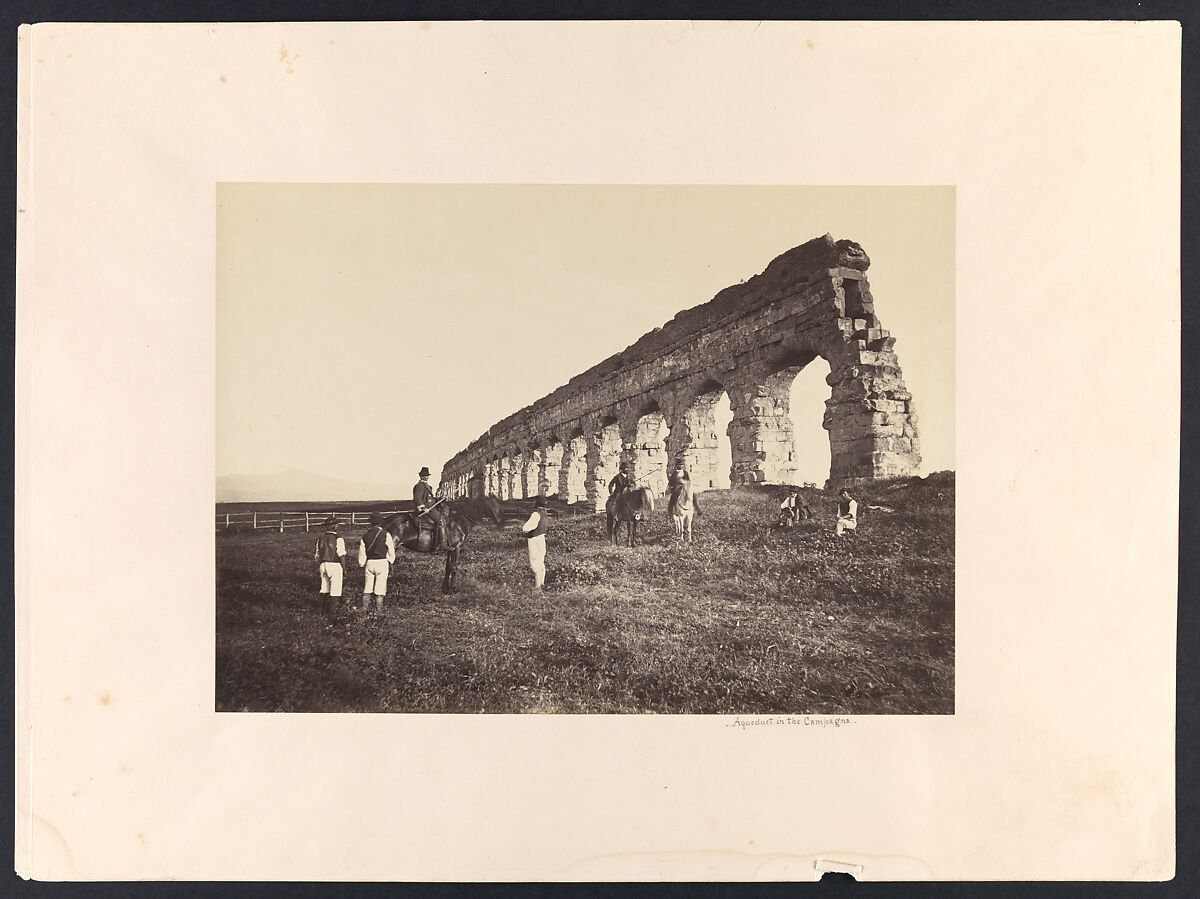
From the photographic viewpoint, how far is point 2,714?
3.67 meters

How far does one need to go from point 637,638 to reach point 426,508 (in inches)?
53.6

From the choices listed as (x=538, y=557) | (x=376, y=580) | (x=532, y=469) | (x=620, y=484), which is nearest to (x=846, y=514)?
(x=620, y=484)

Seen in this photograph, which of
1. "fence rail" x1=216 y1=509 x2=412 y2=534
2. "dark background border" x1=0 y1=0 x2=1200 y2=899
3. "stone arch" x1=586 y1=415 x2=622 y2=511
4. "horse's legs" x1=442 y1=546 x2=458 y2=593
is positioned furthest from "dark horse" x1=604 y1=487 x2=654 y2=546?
"dark background border" x1=0 y1=0 x2=1200 y2=899

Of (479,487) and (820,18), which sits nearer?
(820,18)

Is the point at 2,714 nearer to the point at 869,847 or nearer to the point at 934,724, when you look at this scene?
the point at 869,847

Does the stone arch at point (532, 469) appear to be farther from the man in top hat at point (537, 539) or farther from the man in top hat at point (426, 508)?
the man in top hat at point (426, 508)

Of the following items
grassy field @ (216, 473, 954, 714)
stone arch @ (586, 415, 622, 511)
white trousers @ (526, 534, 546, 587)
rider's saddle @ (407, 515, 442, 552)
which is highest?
stone arch @ (586, 415, 622, 511)

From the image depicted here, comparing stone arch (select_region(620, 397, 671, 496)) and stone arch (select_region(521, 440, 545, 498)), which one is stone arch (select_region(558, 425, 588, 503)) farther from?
stone arch (select_region(620, 397, 671, 496))

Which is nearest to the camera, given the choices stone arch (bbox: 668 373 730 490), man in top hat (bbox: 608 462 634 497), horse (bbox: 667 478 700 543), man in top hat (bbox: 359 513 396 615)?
man in top hat (bbox: 359 513 396 615)

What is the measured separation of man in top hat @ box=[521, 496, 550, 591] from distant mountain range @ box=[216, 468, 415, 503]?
2.51 feet

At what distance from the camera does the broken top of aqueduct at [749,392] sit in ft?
12.2

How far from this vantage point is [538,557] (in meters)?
3.64

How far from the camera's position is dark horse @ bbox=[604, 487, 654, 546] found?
3922mm

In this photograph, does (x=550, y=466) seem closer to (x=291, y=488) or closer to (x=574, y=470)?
(x=574, y=470)
